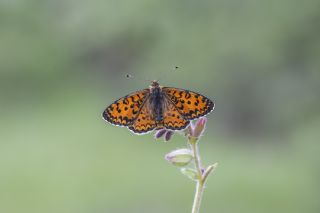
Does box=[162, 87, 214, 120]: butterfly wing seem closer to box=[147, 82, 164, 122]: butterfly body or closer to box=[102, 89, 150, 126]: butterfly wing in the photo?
box=[147, 82, 164, 122]: butterfly body

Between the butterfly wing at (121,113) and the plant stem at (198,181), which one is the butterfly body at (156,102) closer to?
the butterfly wing at (121,113)

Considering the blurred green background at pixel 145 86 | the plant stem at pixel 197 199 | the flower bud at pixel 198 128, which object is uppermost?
the blurred green background at pixel 145 86

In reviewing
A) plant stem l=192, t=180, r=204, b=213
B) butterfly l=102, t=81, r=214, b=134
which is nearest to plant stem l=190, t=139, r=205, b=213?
plant stem l=192, t=180, r=204, b=213

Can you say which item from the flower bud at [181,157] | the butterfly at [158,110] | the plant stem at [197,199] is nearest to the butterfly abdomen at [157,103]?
the butterfly at [158,110]

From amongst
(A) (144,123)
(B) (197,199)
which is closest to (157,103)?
(A) (144,123)

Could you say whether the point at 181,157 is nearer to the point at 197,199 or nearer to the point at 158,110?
the point at 158,110
